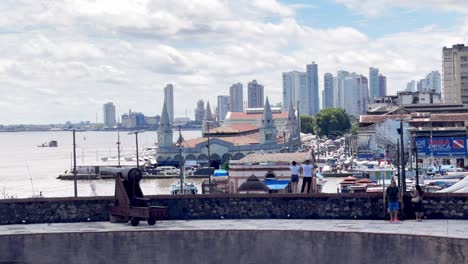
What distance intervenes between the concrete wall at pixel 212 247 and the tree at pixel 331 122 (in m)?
163

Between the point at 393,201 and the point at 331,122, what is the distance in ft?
542

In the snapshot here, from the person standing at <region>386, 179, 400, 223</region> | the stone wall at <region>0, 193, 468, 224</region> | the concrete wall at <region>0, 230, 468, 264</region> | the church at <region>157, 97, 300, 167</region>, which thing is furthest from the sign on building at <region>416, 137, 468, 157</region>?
the concrete wall at <region>0, 230, 468, 264</region>

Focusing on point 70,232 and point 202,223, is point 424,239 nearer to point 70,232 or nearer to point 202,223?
point 202,223

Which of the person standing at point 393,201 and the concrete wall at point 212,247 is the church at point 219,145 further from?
the concrete wall at point 212,247

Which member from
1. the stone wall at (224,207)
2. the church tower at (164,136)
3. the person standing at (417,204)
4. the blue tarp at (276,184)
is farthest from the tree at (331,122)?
the person standing at (417,204)

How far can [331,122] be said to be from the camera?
185 metres

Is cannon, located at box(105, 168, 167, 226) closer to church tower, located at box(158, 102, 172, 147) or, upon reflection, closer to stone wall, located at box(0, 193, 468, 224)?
stone wall, located at box(0, 193, 468, 224)

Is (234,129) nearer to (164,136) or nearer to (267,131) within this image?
(267,131)

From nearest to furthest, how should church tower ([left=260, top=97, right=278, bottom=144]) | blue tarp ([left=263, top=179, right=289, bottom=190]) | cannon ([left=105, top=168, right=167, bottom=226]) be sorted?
1. cannon ([left=105, top=168, right=167, bottom=226])
2. blue tarp ([left=263, top=179, right=289, bottom=190])
3. church tower ([left=260, top=97, right=278, bottom=144])

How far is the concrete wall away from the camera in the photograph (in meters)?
19.0

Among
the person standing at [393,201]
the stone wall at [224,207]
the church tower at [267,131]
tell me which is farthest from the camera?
the church tower at [267,131]

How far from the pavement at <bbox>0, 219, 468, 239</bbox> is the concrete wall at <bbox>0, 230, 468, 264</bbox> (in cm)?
28

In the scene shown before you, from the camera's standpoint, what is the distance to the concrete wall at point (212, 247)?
19000mm

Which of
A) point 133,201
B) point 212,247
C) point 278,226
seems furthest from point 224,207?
point 212,247
